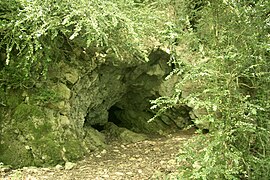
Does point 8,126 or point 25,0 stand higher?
point 25,0

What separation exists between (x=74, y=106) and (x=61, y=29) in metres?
1.07

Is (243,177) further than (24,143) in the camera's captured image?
No

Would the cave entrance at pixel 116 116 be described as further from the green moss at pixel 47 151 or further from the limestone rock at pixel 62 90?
the green moss at pixel 47 151

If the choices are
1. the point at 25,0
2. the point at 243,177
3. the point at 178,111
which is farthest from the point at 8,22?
the point at 178,111

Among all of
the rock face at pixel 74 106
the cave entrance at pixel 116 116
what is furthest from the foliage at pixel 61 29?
the cave entrance at pixel 116 116

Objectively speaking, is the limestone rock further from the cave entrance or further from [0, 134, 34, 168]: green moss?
the cave entrance

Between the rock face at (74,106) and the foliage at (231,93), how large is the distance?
1.51 m

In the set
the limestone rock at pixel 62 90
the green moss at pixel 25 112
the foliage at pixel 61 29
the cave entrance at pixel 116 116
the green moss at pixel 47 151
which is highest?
the foliage at pixel 61 29

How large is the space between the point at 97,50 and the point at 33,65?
2.42ft

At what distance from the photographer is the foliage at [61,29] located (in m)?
2.70

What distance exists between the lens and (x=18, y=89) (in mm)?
3385

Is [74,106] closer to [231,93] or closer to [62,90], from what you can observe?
[62,90]

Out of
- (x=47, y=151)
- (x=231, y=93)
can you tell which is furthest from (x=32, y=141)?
(x=231, y=93)

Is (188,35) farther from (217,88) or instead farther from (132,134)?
(132,134)
